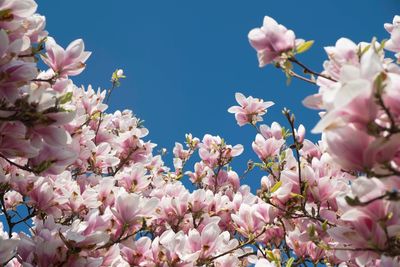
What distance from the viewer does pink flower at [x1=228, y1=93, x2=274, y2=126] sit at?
4.61 metres

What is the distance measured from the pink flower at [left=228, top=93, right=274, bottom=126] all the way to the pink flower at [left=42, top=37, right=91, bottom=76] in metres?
2.10

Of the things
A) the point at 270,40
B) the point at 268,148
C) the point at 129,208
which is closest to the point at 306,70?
the point at 270,40

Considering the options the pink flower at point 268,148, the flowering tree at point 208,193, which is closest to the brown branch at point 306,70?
the flowering tree at point 208,193

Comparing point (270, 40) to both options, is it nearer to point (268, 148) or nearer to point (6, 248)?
point (6, 248)

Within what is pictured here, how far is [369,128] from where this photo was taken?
4.50 ft

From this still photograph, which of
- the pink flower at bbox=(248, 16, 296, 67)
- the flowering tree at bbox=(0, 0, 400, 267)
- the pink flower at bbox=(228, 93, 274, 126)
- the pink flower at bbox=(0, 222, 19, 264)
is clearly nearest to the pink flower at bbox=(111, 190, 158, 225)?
the flowering tree at bbox=(0, 0, 400, 267)

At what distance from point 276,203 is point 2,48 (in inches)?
75.0

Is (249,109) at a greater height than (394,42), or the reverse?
(249,109)

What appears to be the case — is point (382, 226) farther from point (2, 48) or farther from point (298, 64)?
point (2, 48)

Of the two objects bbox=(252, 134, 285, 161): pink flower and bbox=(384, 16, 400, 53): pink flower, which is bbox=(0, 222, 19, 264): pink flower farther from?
bbox=(252, 134, 285, 161): pink flower

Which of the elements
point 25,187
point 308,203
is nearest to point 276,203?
point 308,203

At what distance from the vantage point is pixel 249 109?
15.2 feet

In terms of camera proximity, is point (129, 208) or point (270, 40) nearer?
point (270, 40)

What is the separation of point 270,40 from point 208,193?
254cm
